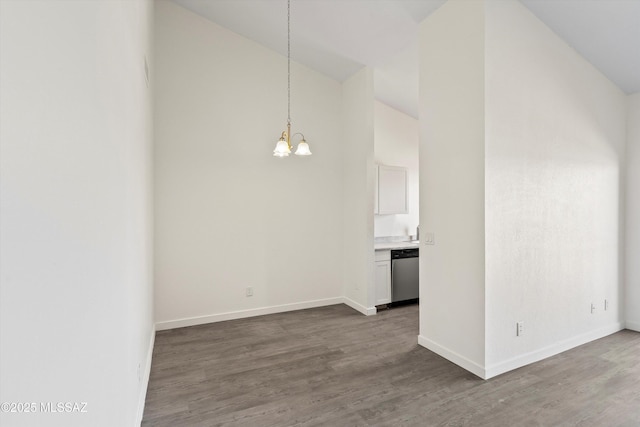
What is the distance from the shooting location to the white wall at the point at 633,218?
3.65 metres

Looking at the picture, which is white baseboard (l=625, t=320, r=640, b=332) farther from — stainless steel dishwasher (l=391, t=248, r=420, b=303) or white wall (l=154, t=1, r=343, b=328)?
white wall (l=154, t=1, r=343, b=328)

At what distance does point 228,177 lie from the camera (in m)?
4.05

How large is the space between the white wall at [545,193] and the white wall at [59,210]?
2626 mm

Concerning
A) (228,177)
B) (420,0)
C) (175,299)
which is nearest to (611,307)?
(420,0)

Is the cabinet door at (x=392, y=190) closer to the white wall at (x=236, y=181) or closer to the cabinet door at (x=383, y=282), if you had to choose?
the white wall at (x=236, y=181)

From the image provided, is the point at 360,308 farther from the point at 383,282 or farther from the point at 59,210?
the point at 59,210

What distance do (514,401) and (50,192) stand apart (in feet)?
9.81

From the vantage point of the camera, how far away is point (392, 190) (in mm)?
5070

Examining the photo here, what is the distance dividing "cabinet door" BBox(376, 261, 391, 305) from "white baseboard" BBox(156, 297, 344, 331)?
0.61m

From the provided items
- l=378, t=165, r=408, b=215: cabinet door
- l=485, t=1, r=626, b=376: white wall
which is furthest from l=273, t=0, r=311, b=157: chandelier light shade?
l=485, t=1, r=626, b=376: white wall

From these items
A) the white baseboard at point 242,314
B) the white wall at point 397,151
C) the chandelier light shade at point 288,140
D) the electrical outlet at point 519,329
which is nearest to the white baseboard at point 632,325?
the electrical outlet at point 519,329

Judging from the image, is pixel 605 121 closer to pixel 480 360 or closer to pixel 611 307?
pixel 611 307

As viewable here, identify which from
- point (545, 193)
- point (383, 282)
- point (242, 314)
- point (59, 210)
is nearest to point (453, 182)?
point (545, 193)

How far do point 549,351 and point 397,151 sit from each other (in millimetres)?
3625
